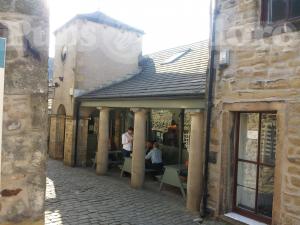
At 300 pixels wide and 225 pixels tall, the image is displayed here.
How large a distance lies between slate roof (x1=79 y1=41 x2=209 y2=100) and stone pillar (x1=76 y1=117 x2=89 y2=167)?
3.50 feet

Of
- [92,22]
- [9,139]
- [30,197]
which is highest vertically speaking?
[92,22]

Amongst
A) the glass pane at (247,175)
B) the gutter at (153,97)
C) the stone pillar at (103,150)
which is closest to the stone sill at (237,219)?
the glass pane at (247,175)

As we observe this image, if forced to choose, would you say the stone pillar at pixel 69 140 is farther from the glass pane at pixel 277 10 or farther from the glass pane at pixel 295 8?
the glass pane at pixel 295 8

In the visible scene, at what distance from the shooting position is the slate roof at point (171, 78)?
822 centimetres

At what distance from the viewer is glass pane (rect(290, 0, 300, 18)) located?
5.18 metres

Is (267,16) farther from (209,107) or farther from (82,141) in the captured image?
(82,141)

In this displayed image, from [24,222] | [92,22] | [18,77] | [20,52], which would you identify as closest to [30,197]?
[24,222]

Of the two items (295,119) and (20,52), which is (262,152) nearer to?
(295,119)

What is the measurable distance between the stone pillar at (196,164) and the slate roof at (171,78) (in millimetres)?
637

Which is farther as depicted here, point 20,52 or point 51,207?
point 51,207

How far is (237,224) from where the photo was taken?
5902 millimetres

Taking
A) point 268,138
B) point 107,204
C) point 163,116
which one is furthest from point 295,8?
point 163,116

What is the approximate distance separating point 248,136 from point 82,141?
8.35 meters

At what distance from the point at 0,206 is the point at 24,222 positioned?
21 cm
